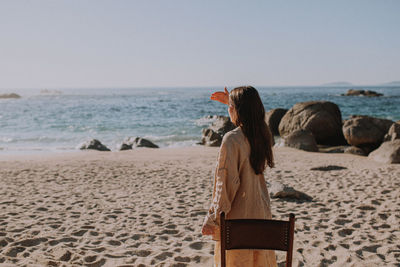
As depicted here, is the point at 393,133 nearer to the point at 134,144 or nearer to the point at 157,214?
the point at 157,214

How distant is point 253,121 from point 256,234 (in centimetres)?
80

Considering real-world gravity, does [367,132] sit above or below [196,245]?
above

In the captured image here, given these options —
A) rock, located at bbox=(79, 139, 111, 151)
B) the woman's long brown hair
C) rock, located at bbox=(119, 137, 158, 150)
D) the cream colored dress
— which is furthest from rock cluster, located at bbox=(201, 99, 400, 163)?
the woman's long brown hair

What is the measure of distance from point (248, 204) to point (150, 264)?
6.93 feet

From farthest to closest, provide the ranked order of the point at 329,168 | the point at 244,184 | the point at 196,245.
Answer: the point at 329,168
the point at 196,245
the point at 244,184

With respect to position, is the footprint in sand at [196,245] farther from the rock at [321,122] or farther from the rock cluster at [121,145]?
the rock at [321,122]

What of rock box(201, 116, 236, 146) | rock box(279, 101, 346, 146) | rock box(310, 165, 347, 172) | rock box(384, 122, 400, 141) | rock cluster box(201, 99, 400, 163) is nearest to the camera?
rock box(310, 165, 347, 172)

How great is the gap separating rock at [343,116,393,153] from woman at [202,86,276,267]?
494 inches

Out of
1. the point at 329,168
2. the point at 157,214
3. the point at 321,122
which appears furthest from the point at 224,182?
the point at 321,122

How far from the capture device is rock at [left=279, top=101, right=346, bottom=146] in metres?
16.9

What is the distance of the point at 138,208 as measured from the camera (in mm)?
6680

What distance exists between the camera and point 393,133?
13078mm

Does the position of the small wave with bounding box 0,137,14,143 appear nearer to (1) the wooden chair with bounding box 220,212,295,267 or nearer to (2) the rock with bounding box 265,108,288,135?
(2) the rock with bounding box 265,108,288,135

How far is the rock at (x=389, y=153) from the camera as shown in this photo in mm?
10702
